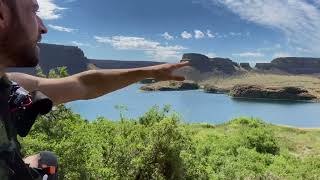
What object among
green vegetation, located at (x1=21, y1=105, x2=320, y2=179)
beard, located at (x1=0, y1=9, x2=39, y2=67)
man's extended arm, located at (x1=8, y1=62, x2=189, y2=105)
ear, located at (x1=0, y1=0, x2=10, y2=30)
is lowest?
green vegetation, located at (x1=21, y1=105, x2=320, y2=179)

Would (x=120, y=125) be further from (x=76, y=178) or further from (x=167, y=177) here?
(x=76, y=178)

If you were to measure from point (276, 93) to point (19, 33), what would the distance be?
183776mm

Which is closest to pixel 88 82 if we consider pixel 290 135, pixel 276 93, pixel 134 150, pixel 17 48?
pixel 17 48

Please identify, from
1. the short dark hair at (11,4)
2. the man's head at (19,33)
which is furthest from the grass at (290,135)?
the short dark hair at (11,4)

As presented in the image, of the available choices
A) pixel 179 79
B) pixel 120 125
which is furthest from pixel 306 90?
pixel 179 79

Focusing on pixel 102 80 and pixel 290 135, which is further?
pixel 290 135

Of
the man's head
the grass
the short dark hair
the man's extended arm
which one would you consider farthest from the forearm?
the grass

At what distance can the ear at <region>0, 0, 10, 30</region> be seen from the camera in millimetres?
1328

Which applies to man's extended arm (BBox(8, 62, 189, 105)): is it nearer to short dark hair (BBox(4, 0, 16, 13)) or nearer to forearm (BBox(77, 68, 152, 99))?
forearm (BBox(77, 68, 152, 99))

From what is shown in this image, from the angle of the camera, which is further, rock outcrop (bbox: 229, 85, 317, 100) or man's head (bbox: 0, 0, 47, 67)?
rock outcrop (bbox: 229, 85, 317, 100)

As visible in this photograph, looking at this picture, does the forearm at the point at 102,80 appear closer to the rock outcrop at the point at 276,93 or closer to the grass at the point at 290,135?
the grass at the point at 290,135

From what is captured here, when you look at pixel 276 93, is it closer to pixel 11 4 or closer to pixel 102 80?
pixel 102 80

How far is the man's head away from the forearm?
1093mm

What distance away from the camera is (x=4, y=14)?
1338mm
